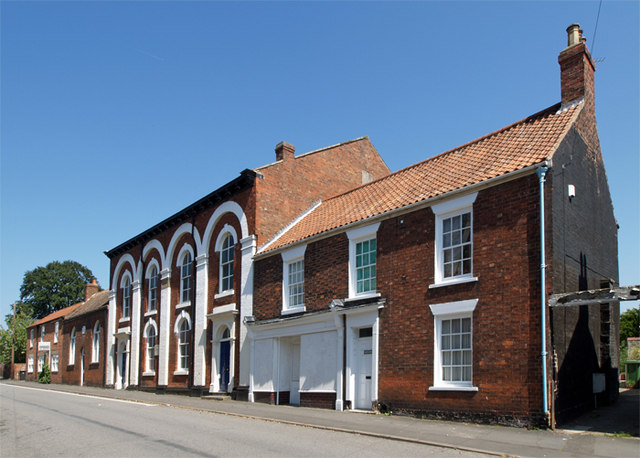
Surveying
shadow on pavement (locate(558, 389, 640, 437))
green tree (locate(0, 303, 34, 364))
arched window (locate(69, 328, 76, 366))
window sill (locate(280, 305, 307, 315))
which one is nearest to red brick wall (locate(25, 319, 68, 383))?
arched window (locate(69, 328, 76, 366))

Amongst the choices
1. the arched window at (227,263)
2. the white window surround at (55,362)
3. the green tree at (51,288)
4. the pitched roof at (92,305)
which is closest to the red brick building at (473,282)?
the arched window at (227,263)

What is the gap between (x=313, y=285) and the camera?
19.0 meters

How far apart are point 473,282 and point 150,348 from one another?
2220 centimetres

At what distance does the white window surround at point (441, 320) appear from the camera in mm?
13553

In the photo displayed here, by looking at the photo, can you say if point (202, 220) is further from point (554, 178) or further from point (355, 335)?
point (554, 178)

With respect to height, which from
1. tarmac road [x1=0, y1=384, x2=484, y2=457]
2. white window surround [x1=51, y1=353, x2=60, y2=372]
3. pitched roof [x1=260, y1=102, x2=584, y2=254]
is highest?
pitched roof [x1=260, y1=102, x2=584, y2=254]

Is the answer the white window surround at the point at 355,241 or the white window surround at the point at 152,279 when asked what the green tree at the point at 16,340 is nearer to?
the white window surround at the point at 152,279

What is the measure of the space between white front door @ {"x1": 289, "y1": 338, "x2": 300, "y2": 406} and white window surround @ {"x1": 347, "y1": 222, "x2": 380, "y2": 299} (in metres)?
3.91

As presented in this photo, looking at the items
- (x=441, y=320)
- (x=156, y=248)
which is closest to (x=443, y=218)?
(x=441, y=320)

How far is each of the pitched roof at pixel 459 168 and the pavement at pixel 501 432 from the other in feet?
18.6

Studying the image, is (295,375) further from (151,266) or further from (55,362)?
(55,362)

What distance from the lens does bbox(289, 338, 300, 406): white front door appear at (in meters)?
20.0

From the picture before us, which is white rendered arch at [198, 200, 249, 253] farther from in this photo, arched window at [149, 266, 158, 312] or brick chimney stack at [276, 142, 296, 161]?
arched window at [149, 266, 158, 312]

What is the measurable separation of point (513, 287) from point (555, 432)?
3101mm
